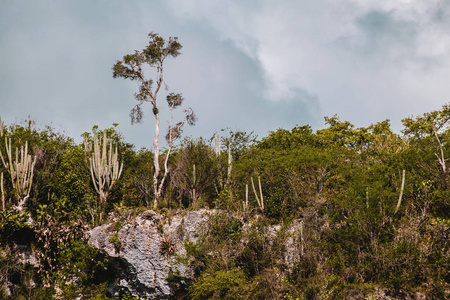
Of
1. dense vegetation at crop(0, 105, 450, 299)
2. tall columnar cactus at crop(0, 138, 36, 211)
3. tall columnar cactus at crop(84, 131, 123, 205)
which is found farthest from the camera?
tall columnar cactus at crop(84, 131, 123, 205)

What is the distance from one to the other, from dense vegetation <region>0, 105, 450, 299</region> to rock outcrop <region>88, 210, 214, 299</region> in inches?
25.8

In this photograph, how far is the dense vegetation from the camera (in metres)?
15.7

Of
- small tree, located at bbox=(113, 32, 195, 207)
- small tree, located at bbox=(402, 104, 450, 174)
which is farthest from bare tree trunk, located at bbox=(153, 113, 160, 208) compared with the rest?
small tree, located at bbox=(402, 104, 450, 174)

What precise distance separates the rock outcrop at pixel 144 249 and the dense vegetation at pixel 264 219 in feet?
2.15

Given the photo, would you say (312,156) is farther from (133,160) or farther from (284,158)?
(133,160)

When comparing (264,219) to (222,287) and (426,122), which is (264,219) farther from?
(426,122)

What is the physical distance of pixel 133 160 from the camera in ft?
80.5

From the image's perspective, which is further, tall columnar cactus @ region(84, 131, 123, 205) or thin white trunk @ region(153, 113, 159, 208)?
thin white trunk @ region(153, 113, 159, 208)

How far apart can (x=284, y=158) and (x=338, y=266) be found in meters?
6.91

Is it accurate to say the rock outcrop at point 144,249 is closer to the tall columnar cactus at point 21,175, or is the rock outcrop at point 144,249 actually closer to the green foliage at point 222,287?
the green foliage at point 222,287

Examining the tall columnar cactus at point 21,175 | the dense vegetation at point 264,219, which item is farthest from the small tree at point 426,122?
the tall columnar cactus at point 21,175

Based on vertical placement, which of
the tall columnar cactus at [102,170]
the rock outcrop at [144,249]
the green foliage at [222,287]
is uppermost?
the tall columnar cactus at [102,170]

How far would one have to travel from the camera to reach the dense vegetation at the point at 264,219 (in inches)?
618

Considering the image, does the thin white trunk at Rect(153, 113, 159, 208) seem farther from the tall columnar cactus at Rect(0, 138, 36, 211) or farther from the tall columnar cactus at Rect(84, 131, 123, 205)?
the tall columnar cactus at Rect(0, 138, 36, 211)
